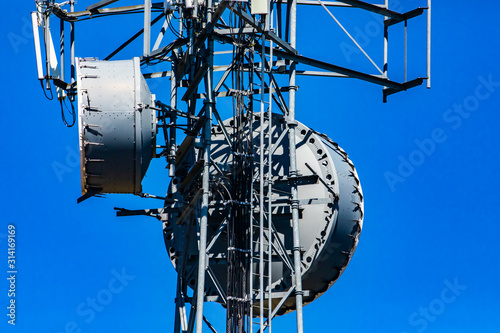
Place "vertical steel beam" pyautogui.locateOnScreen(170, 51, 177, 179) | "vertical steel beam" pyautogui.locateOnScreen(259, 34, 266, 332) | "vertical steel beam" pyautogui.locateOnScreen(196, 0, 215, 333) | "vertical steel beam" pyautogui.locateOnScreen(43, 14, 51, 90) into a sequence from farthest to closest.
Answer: "vertical steel beam" pyautogui.locateOnScreen(170, 51, 177, 179)
"vertical steel beam" pyautogui.locateOnScreen(43, 14, 51, 90)
"vertical steel beam" pyautogui.locateOnScreen(259, 34, 266, 332)
"vertical steel beam" pyautogui.locateOnScreen(196, 0, 215, 333)

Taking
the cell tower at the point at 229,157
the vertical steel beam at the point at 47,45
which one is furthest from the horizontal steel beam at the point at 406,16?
the vertical steel beam at the point at 47,45

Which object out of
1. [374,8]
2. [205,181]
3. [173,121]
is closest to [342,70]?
[374,8]

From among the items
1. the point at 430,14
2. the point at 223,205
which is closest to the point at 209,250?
→ the point at 223,205

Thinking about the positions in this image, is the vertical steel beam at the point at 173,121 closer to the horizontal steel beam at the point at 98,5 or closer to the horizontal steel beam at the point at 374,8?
the horizontal steel beam at the point at 98,5

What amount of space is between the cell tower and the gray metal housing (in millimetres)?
27

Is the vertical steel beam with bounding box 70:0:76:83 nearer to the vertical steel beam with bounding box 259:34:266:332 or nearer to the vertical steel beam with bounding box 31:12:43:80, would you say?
the vertical steel beam with bounding box 31:12:43:80

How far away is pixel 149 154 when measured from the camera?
29.4 metres

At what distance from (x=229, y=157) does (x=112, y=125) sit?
4.41 metres

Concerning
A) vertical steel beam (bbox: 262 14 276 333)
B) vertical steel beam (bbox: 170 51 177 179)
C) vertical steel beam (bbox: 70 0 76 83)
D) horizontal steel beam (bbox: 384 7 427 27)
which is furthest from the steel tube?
horizontal steel beam (bbox: 384 7 427 27)

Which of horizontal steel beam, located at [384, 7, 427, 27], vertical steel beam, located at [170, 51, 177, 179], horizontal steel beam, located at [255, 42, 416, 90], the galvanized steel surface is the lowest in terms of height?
the galvanized steel surface

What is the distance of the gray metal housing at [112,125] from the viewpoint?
92.6 feet

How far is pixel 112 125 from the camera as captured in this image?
28297 millimetres

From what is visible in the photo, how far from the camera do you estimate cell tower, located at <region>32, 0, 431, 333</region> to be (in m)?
28.6

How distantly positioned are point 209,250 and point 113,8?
25.0ft
